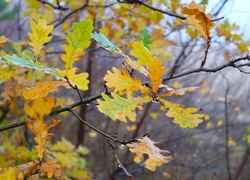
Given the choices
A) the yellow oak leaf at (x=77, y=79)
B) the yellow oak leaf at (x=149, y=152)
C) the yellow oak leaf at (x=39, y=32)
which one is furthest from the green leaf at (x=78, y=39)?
the yellow oak leaf at (x=149, y=152)

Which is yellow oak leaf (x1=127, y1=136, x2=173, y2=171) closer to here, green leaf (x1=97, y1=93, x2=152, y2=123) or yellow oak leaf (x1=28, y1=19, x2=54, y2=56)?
green leaf (x1=97, y1=93, x2=152, y2=123)

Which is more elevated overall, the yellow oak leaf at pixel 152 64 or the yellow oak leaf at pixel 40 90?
the yellow oak leaf at pixel 152 64

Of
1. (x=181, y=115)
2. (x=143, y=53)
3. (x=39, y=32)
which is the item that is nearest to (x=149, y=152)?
(x=181, y=115)

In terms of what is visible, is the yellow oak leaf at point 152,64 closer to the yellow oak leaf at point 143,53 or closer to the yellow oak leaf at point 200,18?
the yellow oak leaf at point 143,53

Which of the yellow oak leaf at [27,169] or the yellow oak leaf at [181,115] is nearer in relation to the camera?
the yellow oak leaf at [181,115]

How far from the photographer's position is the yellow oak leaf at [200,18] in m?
0.70

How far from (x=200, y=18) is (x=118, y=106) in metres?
0.25

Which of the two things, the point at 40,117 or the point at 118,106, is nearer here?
the point at 118,106

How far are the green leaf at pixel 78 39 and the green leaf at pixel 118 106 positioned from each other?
0.09 metres

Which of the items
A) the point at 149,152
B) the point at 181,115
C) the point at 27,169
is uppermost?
the point at 181,115

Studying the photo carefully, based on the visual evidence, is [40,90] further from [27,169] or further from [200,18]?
[200,18]

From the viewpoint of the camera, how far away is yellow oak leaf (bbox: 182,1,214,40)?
2.29ft

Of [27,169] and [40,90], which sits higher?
[40,90]

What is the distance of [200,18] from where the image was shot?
0.71 m
